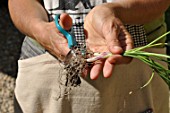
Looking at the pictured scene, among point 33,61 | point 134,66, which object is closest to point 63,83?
point 33,61

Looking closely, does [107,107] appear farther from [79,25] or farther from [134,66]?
[79,25]

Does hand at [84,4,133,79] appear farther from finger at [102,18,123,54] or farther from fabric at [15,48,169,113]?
fabric at [15,48,169,113]

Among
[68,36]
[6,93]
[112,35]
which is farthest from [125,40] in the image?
[6,93]

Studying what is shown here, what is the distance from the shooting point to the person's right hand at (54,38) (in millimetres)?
1176

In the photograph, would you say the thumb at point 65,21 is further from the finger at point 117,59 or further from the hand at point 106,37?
the finger at point 117,59

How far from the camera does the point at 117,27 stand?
1101mm

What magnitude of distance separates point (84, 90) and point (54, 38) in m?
0.23

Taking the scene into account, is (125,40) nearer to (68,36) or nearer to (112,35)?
(112,35)

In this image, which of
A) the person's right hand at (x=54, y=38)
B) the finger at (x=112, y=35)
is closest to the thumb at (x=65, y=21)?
the person's right hand at (x=54, y=38)

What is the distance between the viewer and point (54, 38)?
1.24 metres

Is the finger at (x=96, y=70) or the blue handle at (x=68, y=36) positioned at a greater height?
the blue handle at (x=68, y=36)

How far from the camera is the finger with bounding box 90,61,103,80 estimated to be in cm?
114

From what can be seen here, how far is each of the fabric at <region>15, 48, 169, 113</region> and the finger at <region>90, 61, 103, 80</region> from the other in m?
0.17

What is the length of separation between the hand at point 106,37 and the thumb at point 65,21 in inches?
3.0
